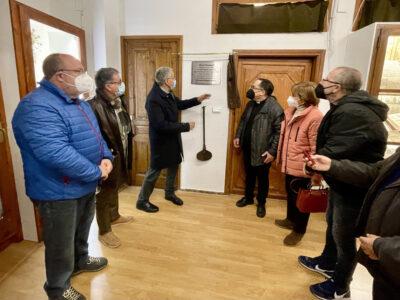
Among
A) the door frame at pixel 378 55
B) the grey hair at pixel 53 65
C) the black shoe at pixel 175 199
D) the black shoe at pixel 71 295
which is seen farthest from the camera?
the black shoe at pixel 175 199

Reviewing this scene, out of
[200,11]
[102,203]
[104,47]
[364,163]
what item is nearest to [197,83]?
[200,11]

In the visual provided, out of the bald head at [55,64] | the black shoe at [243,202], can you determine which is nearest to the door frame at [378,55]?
the black shoe at [243,202]

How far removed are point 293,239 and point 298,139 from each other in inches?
34.8

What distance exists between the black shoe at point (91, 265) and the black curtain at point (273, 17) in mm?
2495

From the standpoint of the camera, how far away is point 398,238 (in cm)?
87

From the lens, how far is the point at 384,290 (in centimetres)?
99

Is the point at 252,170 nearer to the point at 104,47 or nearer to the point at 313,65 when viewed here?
the point at 313,65

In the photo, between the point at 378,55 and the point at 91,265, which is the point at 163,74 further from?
the point at 378,55

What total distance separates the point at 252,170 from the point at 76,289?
1945mm

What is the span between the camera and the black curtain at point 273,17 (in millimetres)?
2623

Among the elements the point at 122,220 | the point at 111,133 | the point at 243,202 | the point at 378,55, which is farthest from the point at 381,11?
the point at 122,220

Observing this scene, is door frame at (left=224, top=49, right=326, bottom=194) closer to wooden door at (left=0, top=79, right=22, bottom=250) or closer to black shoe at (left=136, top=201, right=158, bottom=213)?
black shoe at (left=136, top=201, right=158, bottom=213)

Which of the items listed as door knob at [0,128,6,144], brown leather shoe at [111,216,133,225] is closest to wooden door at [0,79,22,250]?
door knob at [0,128,6,144]

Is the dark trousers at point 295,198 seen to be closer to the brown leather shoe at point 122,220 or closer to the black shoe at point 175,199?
the black shoe at point 175,199
